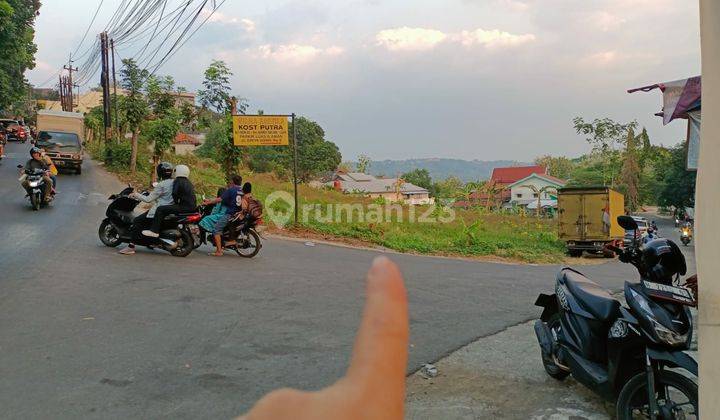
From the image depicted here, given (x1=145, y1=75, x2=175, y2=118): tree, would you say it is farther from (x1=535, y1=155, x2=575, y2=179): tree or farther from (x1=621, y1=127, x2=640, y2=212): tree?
(x1=535, y1=155, x2=575, y2=179): tree

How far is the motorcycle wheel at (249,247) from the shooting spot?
10297 mm

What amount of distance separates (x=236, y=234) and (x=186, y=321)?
14.3 feet

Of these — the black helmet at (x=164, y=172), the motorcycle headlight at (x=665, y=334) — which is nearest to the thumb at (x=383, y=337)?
the motorcycle headlight at (x=665, y=334)

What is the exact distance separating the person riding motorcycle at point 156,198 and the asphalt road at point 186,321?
517mm

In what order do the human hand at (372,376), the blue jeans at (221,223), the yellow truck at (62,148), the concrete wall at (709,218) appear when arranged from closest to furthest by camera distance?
the human hand at (372,376) → the concrete wall at (709,218) → the blue jeans at (221,223) → the yellow truck at (62,148)

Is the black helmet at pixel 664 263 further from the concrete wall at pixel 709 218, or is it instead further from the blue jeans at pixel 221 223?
the blue jeans at pixel 221 223

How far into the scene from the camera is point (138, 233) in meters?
9.59

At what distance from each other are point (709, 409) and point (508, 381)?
2.26 m

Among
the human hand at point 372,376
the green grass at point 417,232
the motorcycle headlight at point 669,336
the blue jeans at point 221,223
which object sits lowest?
the green grass at point 417,232

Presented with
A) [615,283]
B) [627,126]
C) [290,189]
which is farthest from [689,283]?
[627,126]

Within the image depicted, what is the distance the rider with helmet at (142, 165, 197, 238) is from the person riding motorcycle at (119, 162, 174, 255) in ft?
0.27

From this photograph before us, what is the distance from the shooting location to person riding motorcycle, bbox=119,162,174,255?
31.0 feet

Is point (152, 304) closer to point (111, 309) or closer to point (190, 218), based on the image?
point (111, 309)

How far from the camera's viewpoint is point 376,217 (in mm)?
22391
